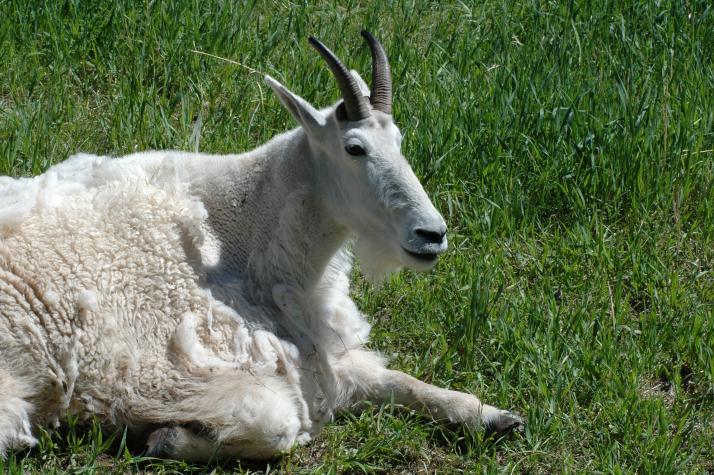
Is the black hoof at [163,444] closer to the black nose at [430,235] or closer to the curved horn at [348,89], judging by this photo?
the black nose at [430,235]

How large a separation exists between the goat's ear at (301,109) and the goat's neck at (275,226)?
0.48 ft

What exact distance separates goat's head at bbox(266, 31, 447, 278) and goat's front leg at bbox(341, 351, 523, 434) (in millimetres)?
458

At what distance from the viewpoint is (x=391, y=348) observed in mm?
5457

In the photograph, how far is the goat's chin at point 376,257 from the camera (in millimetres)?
4781

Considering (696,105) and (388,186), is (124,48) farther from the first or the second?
(696,105)

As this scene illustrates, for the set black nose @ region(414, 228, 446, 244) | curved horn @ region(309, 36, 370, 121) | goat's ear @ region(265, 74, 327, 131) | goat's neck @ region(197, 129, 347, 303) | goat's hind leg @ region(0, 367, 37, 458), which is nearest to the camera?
goat's hind leg @ region(0, 367, 37, 458)

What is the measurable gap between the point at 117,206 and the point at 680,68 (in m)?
4.20

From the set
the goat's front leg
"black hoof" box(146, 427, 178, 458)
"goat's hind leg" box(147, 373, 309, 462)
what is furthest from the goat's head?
"black hoof" box(146, 427, 178, 458)

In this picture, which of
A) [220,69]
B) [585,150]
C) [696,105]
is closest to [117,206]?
[220,69]

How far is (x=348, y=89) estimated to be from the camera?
472 cm

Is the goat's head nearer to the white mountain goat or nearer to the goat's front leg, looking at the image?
the white mountain goat

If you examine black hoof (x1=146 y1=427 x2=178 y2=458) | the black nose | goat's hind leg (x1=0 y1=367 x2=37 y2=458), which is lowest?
black hoof (x1=146 y1=427 x2=178 y2=458)

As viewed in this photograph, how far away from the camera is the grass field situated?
4.79 metres

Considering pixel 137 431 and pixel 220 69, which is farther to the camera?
pixel 220 69
